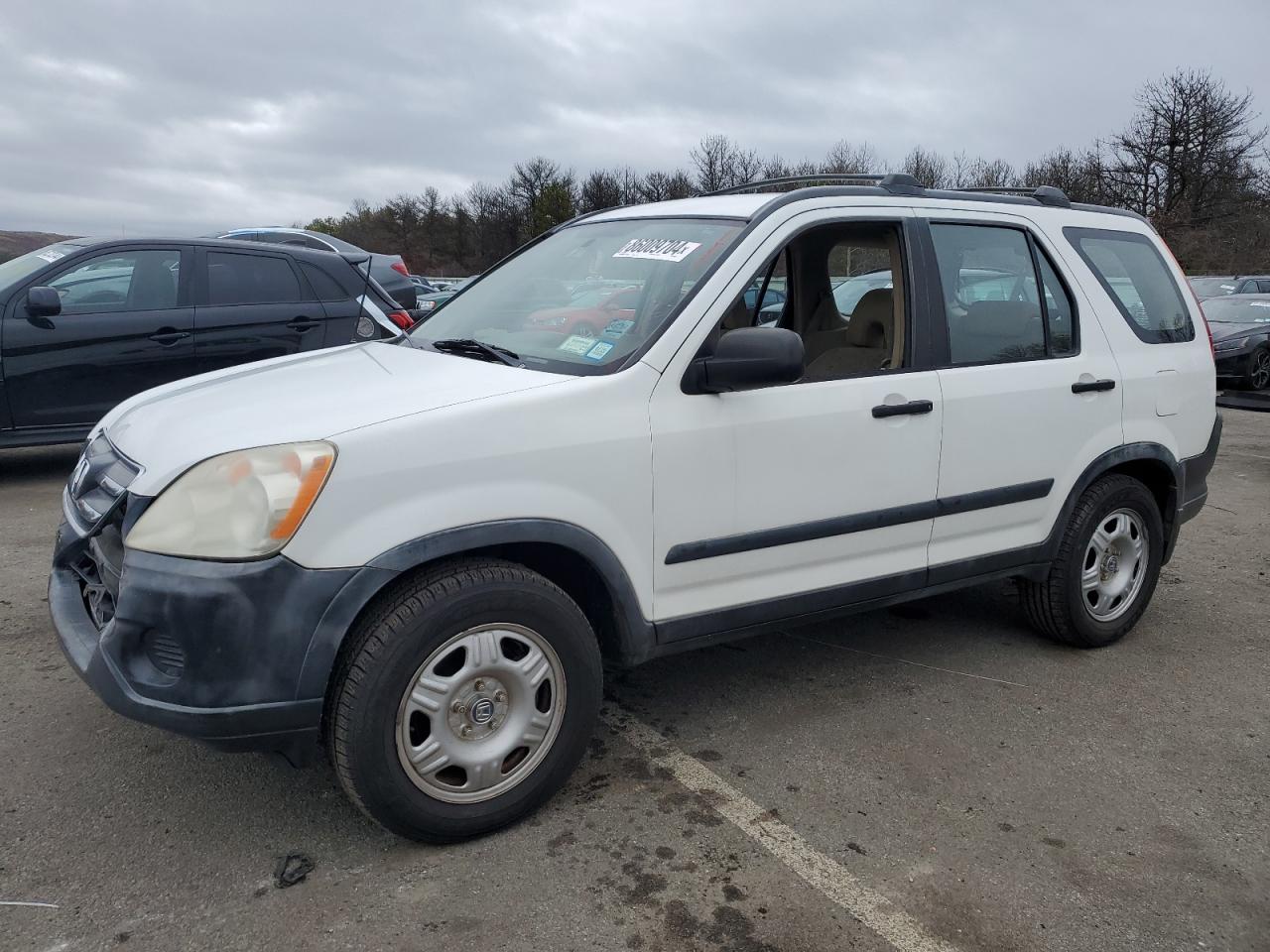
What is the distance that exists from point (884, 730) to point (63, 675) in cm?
300

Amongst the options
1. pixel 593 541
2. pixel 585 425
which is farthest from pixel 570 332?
pixel 593 541

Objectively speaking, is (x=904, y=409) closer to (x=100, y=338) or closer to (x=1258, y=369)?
(x=100, y=338)

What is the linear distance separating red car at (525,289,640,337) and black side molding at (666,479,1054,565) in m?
0.74

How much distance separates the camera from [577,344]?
125 inches

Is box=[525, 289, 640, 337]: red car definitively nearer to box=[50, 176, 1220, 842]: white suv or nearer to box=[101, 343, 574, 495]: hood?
box=[50, 176, 1220, 842]: white suv

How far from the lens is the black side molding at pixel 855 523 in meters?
3.11

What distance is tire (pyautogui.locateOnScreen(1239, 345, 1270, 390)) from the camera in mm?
14031

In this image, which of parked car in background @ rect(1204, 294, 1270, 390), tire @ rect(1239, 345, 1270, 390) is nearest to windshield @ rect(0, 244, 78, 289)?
parked car in background @ rect(1204, 294, 1270, 390)

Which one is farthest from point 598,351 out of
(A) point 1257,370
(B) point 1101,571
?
(A) point 1257,370

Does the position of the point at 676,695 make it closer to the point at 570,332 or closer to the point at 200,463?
the point at 570,332

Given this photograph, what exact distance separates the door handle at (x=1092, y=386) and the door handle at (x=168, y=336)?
19.2 feet

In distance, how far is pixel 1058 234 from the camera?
4.16 m

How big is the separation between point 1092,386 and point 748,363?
1837 millimetres

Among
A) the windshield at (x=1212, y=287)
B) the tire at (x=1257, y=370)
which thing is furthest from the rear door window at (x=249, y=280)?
the windshield at (x=1212, y=287)
